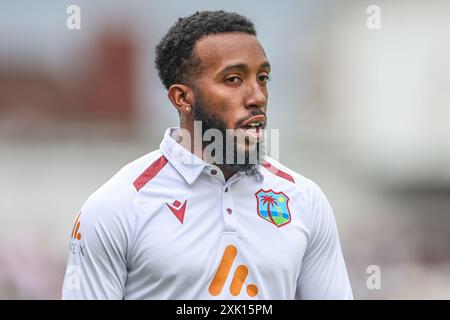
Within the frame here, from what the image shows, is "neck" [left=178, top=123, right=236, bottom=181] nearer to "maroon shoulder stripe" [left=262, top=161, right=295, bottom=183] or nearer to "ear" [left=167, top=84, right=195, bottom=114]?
"ear" [left=167, top=84, right=195, bottom=114]

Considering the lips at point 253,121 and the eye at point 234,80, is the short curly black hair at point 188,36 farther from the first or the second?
the lips at point 253,121

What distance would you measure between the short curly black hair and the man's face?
37 millimetres

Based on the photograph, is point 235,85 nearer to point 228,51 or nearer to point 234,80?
point 234,80

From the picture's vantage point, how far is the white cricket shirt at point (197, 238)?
118 inches

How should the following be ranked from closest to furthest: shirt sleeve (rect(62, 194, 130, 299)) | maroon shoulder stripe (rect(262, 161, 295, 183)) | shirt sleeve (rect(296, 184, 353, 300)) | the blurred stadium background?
shirt sleeve (rect(62, 194, 130, 299)), shirt sleeve (rect(296, 184, 353, 300)), maroon shoulder stripe (rect(262, 161, 295, 183)), the blurred stadium background

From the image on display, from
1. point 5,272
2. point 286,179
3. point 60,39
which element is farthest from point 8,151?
point 286,179

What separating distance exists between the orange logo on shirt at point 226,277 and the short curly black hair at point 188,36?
686 millimetres

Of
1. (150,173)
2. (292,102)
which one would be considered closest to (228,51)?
(150,173)

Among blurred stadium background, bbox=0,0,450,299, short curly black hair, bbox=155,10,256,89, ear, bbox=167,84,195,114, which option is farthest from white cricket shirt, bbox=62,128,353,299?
blurred stadium background, bbox=0,0,450,299

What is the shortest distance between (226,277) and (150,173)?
0.50 metres

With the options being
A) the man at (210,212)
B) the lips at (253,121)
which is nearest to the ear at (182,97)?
the man at (210,212)

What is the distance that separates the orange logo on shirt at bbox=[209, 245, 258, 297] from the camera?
3016 mm
